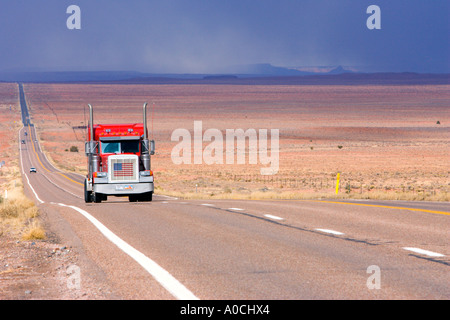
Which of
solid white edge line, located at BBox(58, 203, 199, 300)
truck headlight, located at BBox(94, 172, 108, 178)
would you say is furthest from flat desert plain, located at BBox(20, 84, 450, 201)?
solid white edge line, located at BBox(58, 203, 199, 300)

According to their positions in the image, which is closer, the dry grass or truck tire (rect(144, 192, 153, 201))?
the dry grass

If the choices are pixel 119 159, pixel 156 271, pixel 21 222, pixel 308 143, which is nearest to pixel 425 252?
pixel 156 271

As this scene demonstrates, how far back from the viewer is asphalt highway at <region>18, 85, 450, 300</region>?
6.95 metres

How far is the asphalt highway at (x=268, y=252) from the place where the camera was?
6945 mm

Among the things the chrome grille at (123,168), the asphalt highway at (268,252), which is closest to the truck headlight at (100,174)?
the chrome grille at (123,168)

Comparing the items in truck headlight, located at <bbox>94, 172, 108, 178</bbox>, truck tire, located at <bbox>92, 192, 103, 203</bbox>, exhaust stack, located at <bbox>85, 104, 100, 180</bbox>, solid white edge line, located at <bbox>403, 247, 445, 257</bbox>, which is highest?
exhaust stack, located at <bbox>85, 104, 100, 180</bbox>

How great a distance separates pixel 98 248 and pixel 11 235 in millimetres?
3398

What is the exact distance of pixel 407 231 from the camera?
36.9 feet

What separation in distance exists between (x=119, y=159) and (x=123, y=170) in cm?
52

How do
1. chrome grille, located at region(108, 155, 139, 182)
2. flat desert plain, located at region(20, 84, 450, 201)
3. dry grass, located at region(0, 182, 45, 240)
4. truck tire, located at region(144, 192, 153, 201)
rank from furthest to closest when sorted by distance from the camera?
flat desert plain, located at region(20, 84, 450, 201) → truck tire, located at region(144, 192, 153, 201) → chrome grille, located at region(108, 155, 139, 182) → dry grass, located at region(0, 182, 45, 240)

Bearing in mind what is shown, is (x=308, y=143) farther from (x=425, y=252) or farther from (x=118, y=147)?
(x=425, y=252)

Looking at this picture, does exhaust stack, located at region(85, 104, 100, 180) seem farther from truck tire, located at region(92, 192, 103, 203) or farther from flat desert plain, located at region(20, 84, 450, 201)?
flat desert plain, located at region(20, 84, 450, 201)

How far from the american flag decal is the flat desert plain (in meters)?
7.05

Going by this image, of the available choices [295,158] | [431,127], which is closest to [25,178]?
[295,158]
